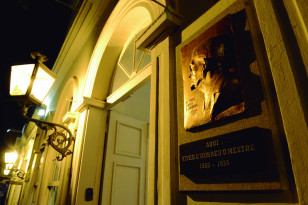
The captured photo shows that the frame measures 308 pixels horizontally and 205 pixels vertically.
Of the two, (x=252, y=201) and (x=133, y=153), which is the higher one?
(x=133, y=153)

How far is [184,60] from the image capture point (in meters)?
1.67

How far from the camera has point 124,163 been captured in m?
3.78

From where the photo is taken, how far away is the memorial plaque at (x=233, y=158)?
964 mm

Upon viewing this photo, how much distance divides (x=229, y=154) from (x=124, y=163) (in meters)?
2.96

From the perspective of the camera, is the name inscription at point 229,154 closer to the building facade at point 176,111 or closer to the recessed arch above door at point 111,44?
the building facade at point 176,111

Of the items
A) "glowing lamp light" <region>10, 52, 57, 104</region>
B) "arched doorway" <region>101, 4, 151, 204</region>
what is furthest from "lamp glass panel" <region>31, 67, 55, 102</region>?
"arched doorway" <region>101, 4, 151, 204</region>

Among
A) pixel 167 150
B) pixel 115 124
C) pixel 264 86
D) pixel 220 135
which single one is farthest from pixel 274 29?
pixel 115 124

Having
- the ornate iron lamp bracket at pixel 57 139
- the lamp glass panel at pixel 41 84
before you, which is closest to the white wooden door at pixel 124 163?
the ornate iron lamp bracket at pixel 57 139

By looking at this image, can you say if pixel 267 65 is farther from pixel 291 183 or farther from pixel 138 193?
pixel 138 193

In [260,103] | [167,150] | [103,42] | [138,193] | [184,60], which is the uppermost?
[103,42]

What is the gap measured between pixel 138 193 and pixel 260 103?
336cm

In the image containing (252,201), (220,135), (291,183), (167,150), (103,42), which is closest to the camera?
(291,183)

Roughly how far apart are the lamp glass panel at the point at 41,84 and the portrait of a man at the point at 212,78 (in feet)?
8.37

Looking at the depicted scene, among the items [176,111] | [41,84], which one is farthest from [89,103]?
[176,111]
